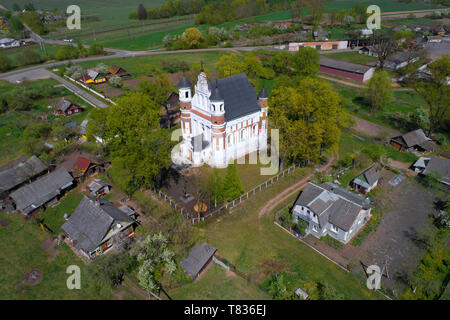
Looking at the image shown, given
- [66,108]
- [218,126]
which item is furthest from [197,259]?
[66,108]

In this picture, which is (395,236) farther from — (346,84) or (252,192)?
(346,84)

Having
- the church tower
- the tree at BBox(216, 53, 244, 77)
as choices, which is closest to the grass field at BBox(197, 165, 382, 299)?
the church tower

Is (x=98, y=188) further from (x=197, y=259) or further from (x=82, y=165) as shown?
(x=197, y=259)

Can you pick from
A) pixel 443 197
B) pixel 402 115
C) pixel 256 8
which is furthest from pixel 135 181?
pixel 256 8
